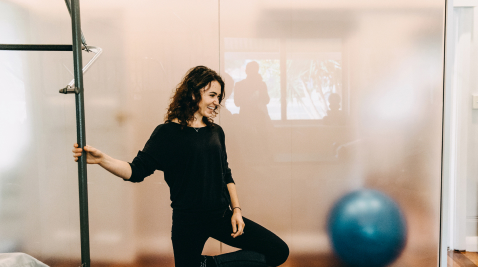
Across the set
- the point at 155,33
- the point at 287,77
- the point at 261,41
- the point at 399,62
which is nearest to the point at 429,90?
the point at 399,62

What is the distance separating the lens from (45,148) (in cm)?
231

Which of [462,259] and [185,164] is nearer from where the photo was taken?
[185,164]

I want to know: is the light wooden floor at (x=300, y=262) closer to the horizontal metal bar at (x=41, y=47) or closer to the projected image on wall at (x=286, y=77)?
the projected image on wall at (x=286, y=77)

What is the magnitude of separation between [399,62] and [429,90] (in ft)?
1.02

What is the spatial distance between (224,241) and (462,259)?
2.12 meters

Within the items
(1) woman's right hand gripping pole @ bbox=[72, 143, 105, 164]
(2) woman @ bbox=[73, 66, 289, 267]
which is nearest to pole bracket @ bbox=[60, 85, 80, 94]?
(1) woman's right hand gripping pole @ bbox=[72, 143, 105, 164]

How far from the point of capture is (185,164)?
1.52 meters

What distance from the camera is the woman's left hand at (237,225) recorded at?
153 cm

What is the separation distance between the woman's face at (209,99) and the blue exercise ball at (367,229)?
135cm

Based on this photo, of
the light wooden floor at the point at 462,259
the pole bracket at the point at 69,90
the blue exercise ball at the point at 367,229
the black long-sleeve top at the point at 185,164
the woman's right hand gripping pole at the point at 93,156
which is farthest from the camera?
the light wooden floor at the point at 462,259

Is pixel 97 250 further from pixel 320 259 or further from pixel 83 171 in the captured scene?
pixel 320 259

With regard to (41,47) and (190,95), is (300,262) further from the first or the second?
(41,47)

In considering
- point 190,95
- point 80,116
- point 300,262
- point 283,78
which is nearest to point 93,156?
point 80,116

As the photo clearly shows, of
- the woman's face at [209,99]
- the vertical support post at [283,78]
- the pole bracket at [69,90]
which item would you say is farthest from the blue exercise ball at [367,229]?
the pole bracket at [69,90]
